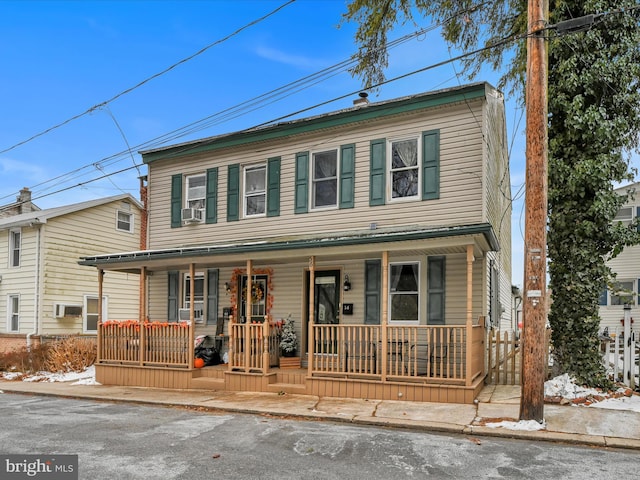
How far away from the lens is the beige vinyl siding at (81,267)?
17.5 metres

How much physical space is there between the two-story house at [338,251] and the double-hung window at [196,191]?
0.04 meters

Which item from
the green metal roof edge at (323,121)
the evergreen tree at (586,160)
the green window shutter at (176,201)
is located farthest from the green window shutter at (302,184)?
the evergreen tree at (586,160)

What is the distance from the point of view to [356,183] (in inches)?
492

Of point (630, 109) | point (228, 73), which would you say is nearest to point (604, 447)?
point (630, 109)

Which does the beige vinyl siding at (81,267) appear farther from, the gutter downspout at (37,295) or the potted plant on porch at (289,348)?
the potted plant on porch at (289,348)

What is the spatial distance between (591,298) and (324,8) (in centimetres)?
978

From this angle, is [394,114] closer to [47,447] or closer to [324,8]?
[324,8]

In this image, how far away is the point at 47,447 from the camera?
21.9ft

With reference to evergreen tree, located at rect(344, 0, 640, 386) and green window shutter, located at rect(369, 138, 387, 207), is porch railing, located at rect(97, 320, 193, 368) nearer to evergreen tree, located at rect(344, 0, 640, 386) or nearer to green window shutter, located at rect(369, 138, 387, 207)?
green window shutter, located at rect(369, 138, 387, 207)

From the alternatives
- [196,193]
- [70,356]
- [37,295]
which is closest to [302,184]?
[196,193]

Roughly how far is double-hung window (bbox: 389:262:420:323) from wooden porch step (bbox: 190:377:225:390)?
13.7 feet

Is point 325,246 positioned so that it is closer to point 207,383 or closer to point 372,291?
point 372,291

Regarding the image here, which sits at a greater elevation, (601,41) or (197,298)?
(601,41)

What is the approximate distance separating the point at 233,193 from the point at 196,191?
151 cm
